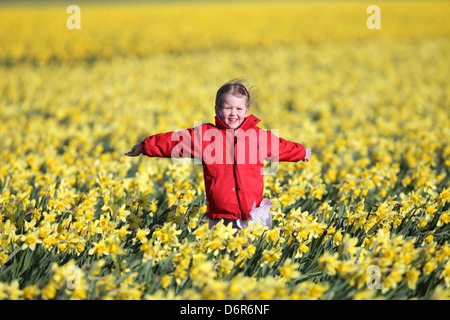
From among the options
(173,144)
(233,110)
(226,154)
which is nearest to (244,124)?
(233,110)

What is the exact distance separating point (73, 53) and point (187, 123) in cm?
1048

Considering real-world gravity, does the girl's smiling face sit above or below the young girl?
above

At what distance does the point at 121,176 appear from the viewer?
439 cm

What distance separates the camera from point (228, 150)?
2811mm

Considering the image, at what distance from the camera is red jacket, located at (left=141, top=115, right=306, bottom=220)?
110 inches

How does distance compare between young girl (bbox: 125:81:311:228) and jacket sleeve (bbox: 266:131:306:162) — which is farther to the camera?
jacket sleeve (bbox: 266:131:306:162)

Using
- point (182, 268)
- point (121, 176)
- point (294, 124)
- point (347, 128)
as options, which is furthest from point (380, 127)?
point (182, 268)

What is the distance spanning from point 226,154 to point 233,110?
292mm

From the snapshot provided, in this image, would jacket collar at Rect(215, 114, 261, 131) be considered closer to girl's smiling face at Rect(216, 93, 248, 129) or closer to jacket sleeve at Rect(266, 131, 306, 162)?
girl's smiling face at Rect(216, 93, 248, 129)

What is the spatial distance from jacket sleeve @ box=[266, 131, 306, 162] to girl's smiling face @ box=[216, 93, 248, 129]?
0.26m

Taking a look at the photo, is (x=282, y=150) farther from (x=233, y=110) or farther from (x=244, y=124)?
(x=233, y=110)

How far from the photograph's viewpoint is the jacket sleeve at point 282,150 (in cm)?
289

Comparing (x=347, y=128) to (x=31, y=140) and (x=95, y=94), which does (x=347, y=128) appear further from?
(x=95, y=94)

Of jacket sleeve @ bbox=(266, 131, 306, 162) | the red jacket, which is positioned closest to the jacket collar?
the red jacket
